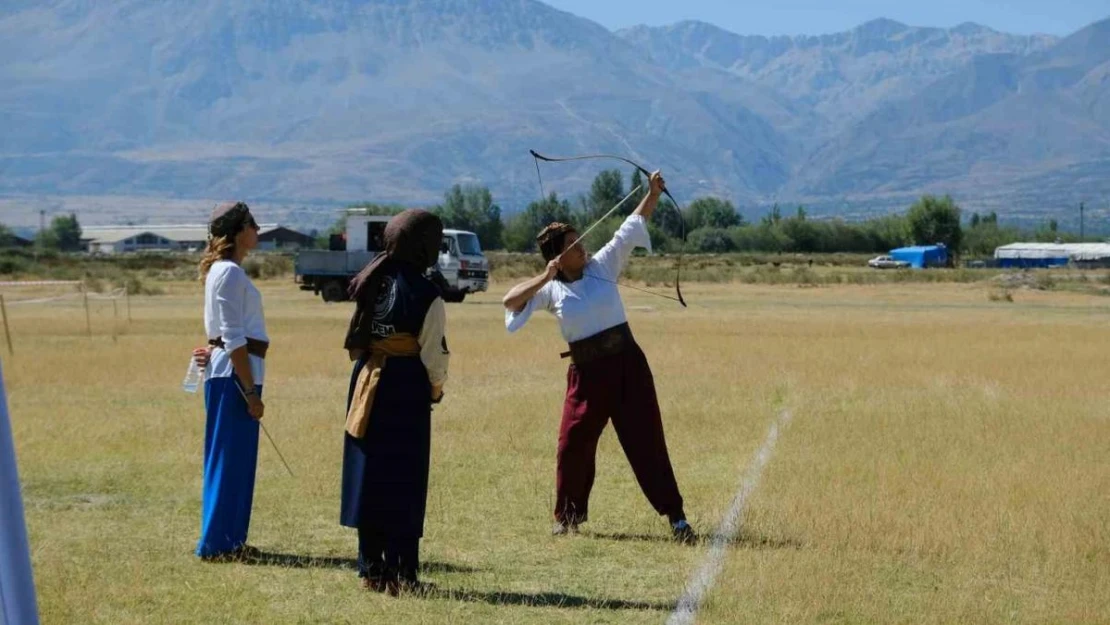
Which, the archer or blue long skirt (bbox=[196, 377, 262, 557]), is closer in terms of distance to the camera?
blue long skirt (bbox=[196, 377, 262, 557])

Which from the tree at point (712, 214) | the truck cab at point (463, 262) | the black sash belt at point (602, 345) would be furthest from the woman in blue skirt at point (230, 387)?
the tree at point (712, 214)

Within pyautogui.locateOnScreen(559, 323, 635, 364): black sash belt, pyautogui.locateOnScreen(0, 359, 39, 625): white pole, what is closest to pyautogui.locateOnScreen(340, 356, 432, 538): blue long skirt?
pyautogui.locateOnScreen(559, 323, 635, 364): black sash belt

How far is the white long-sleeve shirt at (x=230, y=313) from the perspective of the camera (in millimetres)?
9094

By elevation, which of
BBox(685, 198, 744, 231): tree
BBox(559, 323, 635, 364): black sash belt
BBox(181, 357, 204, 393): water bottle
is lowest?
BBox(181, 357, 204, 393): water bottle

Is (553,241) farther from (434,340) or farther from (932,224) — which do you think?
(932,224)

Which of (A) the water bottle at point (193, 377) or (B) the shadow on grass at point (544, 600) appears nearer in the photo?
(B) the shadow on grass at point (544, 600)

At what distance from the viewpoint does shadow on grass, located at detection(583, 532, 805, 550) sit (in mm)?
9711

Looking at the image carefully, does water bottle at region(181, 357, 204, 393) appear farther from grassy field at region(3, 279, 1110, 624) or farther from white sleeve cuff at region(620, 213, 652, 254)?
white sleeve cuff at region(620, 213, 652, 254)

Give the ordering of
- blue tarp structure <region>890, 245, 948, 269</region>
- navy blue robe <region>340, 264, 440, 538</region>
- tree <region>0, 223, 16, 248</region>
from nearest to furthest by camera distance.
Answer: navy blue robe <region>340, 264, 440, 538</region>
blue tarp structure <region>890, 245, 948, 269</region>
tree <region>0, 223, 16, 248</region>

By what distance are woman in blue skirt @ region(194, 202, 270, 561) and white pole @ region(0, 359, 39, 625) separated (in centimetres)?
466

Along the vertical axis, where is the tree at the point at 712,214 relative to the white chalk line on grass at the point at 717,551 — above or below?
above

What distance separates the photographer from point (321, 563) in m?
9.41

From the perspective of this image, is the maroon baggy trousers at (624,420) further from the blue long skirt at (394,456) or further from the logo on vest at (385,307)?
the logo on vest at (385,307)

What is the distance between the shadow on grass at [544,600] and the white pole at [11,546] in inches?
157
